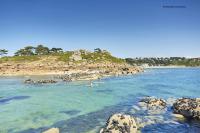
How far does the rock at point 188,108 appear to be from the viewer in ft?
119

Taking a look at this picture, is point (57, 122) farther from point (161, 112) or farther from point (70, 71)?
point (70, 71)

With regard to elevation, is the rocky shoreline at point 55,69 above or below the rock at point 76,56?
below

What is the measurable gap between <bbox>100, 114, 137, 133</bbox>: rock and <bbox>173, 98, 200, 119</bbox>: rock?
33.2ft

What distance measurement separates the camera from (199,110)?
35938 mm

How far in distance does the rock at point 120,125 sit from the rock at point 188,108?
33.2 feet

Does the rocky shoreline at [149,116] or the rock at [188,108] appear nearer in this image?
the rocky shoreline at [149,116]

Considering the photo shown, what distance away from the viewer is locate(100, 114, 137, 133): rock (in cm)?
2859

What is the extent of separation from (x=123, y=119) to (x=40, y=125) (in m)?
10.8

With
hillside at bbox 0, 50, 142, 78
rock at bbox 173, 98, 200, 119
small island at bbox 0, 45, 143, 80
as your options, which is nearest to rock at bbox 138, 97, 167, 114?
rock at bbox 173, 98, 200, 119

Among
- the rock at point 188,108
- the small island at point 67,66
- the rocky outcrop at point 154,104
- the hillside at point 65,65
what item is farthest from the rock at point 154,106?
the hillside at point 65,65

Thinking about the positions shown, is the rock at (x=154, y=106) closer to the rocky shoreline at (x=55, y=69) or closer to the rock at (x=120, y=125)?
the rock at (x=120, y=125)

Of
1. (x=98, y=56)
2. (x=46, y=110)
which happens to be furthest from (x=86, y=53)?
(x=46, y=110)

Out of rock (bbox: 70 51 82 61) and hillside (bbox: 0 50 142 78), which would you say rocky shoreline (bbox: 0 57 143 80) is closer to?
hillside (bbox: 0 50 142 78)

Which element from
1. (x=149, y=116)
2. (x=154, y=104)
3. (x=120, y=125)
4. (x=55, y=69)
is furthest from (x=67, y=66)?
(x=120, y=125)
